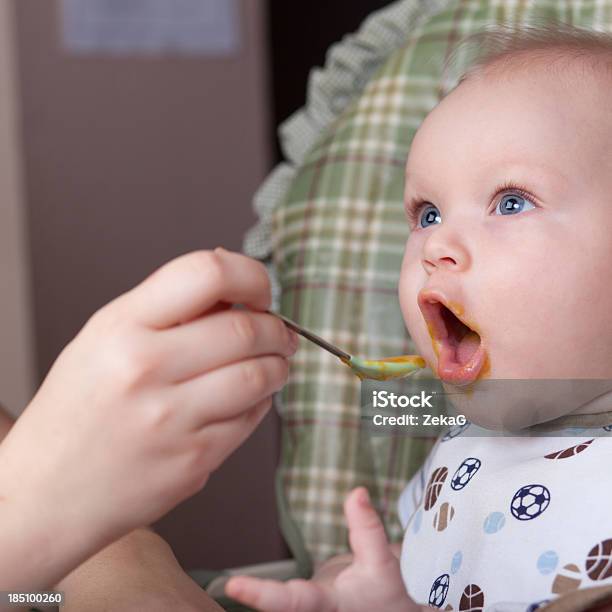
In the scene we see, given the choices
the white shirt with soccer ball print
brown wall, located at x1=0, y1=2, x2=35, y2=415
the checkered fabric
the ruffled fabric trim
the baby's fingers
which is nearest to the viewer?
the baby's fingers

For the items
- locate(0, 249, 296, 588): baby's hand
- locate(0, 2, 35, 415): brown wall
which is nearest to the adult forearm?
locate(0, 249, 296, 588): baby's hand

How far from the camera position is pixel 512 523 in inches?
25.8

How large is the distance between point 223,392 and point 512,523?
0.90ft

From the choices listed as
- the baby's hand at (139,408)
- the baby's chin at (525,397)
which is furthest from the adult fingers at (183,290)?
the baby's chin at (525,397)

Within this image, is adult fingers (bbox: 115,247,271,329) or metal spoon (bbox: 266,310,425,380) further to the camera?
metal spoon (bbox: 266,310,425,380)

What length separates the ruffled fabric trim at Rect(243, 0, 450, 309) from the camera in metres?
1.12

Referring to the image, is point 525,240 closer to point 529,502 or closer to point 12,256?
point 529,502

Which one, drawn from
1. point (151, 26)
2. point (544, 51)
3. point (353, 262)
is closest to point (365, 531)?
point (544, 51)

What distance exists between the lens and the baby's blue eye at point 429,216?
74 cm

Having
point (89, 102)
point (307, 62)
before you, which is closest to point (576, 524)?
point (307, 62)

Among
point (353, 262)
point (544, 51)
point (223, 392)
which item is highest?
point (544, 51)

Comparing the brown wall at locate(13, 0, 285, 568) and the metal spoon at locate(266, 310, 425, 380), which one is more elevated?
the metal spoon at locate(266, 310, 425, 380)

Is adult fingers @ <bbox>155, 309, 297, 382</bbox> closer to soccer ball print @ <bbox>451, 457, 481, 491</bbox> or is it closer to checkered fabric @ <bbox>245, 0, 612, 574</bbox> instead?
soccer ball print @ <bbox>451, 457, 481, 491</bbox>

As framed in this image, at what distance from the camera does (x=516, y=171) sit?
67 cm
